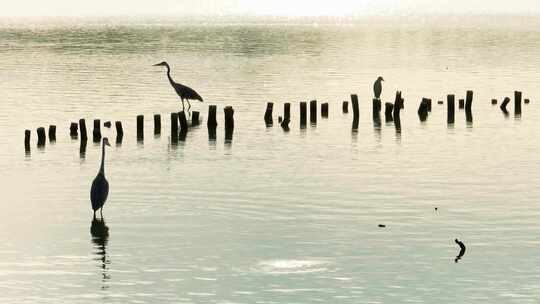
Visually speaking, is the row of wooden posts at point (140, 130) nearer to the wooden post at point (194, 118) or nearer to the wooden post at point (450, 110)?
the wooden post at point (194, 118)

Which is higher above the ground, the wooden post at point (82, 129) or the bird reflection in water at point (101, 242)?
the wooden post at point (82, 129)

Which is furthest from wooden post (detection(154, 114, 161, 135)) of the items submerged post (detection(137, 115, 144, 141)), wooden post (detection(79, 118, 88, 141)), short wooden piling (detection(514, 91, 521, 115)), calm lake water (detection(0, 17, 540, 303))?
short wooden piling (detection(514, 91, 521, 115))

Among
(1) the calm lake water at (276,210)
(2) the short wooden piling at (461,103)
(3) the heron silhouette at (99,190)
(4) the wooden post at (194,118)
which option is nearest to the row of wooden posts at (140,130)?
(1) the calm lake water at (276,210)

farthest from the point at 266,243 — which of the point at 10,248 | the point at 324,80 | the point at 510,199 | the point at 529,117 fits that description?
the point at 324,80

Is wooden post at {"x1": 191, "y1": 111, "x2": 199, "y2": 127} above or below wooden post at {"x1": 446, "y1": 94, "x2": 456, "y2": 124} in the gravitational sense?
below

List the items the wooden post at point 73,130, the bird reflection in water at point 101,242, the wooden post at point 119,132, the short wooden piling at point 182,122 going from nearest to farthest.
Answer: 1. the bird reflection in water at point 101,242
2. the wooden post at point 119,132
3. the wooden post at point 73,130
4. the short wooden piling at point 182,122

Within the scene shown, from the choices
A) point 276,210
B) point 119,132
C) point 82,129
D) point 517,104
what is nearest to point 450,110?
point 517,104

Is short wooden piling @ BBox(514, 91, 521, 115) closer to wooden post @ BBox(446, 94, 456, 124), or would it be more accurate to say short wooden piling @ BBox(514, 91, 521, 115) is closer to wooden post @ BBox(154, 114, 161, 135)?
wooden post @ BBox(446, 94, 456, 124)

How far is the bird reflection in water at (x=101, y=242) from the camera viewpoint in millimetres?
26347

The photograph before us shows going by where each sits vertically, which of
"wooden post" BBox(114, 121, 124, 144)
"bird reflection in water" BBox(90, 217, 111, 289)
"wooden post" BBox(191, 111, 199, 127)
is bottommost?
"bird reflection in water" BBox(90, 217, 111, 289)

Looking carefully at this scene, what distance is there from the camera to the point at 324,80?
8862 centimetres

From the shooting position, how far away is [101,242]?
96.7 ft

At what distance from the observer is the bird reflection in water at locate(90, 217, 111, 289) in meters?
26.3

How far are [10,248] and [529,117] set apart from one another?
114 ft
